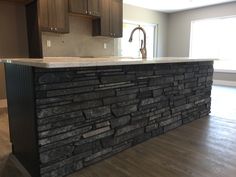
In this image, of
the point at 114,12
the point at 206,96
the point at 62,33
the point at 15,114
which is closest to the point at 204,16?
the point at 114,12

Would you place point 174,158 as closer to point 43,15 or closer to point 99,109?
point 99,109

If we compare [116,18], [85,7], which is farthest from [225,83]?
[85,7]

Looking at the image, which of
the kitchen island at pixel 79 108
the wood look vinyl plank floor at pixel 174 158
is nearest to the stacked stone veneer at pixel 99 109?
the kitchen island at pixel 79 108

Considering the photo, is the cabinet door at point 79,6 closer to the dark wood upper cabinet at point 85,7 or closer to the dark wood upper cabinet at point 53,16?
the dark wood upper cabinet at point 85,7

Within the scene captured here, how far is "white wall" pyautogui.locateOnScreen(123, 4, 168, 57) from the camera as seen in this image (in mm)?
6391

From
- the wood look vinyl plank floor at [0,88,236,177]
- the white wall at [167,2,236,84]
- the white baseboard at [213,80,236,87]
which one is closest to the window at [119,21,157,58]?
the white wall at [167,2,236,84]

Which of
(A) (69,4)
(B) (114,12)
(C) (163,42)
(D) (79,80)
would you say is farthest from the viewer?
(C) (163,42)

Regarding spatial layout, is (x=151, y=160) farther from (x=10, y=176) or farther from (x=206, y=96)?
(x=206, y=96)

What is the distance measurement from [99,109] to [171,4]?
546 centimetres

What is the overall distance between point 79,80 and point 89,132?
48 centimetres

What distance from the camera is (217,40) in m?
6.79

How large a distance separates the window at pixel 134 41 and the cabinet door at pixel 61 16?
8.02 feet

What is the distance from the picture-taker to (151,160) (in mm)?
1982

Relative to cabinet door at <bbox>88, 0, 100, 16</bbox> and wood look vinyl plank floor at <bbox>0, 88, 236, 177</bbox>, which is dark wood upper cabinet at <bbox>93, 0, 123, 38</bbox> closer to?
cabinet door at <bbox>88, 0, 100, 16</bbox>
